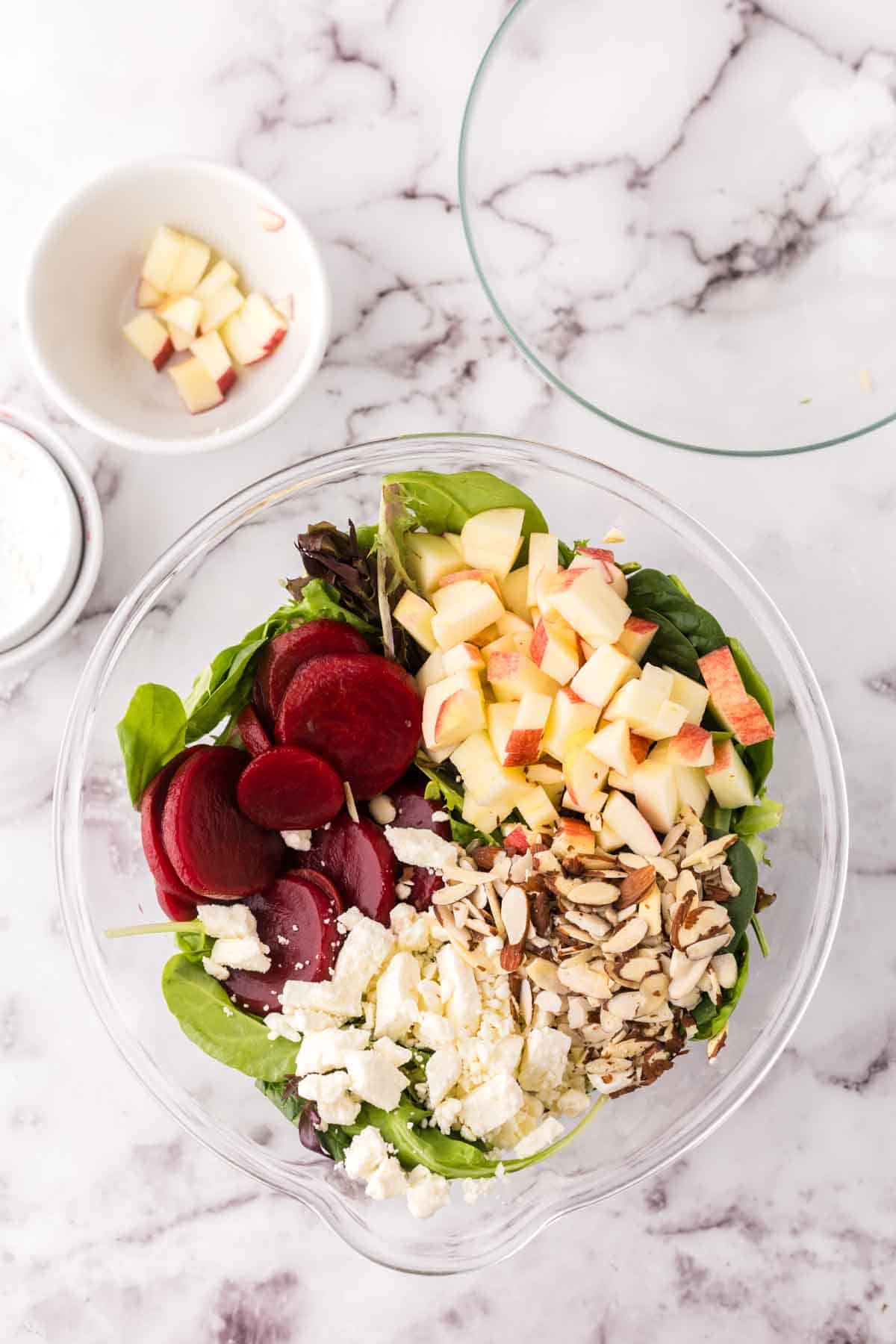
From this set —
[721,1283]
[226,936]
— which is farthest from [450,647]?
[721,1283]

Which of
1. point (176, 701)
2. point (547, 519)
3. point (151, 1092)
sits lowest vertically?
point (151, 1092)

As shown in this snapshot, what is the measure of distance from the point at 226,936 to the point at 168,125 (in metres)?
1.10

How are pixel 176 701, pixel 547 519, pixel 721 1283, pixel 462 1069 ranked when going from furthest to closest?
pixel 721 1283, pixel 547 519, pixel 176 701, pixel 462 1069

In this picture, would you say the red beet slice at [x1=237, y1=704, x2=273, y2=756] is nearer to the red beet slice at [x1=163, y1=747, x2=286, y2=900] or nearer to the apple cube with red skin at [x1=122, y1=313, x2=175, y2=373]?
the red beet slice at [x1=163, y1=747, x2=286, y2=900]

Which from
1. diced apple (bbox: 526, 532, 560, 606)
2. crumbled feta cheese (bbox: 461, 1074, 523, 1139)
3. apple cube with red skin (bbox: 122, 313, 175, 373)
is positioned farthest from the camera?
apple cube with red skin (bbox: 122, 313, 175, 373)

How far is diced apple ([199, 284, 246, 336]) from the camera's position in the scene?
1.59 m

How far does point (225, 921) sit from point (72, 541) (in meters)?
0.55

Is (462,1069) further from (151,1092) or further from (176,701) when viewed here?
(176,701)

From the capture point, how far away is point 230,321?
1.60 metres

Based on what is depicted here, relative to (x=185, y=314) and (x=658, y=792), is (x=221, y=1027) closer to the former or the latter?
(x=658, y=792)

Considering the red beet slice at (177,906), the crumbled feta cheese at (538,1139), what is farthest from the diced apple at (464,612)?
the crumbled feta cheese at (538,1139)

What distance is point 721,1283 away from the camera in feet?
5.33

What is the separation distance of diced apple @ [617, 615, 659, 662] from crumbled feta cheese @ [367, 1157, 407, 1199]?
634 mm

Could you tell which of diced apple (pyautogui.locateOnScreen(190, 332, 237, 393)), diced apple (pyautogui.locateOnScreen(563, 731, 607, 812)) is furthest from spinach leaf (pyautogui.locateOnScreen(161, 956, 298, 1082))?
diced apple (pyautogui.locateOnScreen(190, 332, 237, 393))
